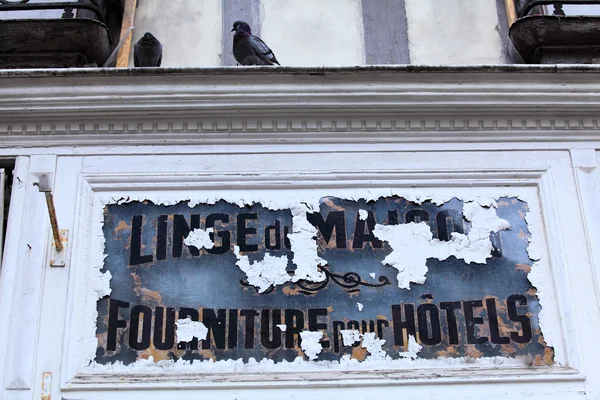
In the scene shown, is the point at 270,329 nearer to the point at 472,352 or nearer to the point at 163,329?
the point at 163,329

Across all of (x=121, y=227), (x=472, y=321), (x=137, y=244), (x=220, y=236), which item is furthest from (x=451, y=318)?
(x=121, y=227)

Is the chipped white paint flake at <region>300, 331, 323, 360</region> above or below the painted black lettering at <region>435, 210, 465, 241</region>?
below

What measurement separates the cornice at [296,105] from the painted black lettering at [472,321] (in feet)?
3.24

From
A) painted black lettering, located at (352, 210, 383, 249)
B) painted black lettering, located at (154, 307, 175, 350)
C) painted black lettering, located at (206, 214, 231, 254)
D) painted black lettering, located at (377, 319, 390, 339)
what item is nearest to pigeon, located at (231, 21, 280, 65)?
painted black lettering, located at (206, 214, 231, 254)

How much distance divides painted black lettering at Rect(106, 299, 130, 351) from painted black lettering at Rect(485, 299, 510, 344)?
1.89 meters

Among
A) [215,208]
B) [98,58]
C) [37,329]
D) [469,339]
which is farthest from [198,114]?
[469,339]

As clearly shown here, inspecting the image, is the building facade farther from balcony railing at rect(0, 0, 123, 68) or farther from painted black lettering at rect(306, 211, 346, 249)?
balcony railing at rect(0, 0, 123, 68)

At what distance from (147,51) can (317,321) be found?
2.06 meters

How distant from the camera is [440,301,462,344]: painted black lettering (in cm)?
506

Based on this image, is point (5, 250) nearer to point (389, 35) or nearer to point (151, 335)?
point (151, 335)

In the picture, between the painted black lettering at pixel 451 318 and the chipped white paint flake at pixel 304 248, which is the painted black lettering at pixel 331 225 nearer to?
the chipped white paint flake at pixel 304 248

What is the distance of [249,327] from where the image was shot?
5.06m

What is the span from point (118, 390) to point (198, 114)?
5.29 feet

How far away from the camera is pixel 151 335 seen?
5023 mm
